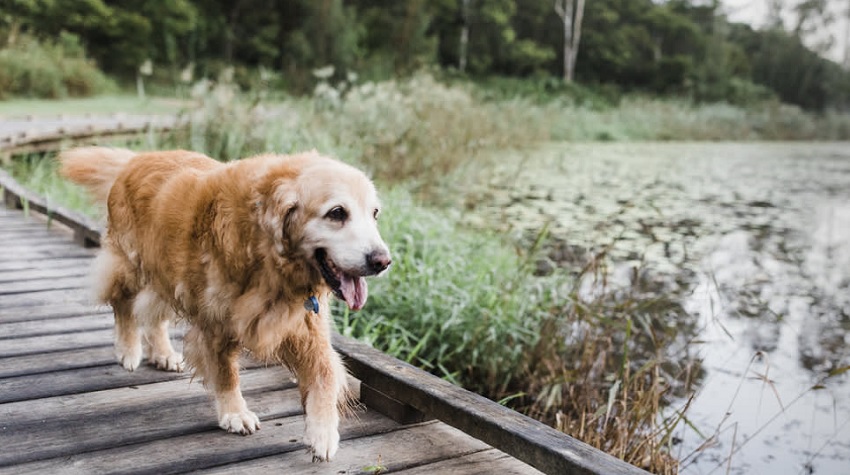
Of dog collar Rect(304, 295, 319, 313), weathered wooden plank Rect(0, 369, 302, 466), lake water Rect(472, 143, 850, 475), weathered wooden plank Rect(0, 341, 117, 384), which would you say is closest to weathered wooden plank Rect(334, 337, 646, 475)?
weathered wooden plank Rect(0, 369, 302, 466)

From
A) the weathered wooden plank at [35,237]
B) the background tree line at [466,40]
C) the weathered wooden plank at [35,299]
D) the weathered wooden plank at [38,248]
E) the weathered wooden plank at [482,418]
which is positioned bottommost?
the weathered wooden plank at [35,237]

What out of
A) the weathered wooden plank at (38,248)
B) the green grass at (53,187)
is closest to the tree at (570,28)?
the green grass at (53,187)

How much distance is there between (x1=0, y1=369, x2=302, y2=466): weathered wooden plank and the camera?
205 cm

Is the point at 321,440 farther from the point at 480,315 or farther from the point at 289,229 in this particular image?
the point at 480,315

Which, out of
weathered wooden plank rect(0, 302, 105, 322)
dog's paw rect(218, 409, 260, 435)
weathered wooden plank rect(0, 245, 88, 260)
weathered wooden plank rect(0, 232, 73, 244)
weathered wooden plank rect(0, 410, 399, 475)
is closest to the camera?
weathered wooden plank rect(0, 410, 399, 475)

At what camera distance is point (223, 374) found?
2.20 m

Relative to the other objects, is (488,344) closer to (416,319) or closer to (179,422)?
(416,319)

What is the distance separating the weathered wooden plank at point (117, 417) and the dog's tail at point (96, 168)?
2.84 ft

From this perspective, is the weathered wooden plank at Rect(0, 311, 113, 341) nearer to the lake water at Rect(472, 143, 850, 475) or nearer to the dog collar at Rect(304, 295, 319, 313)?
the dog collar at Rect(304, 295, 319, 313)

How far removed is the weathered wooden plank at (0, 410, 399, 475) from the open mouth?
477mm

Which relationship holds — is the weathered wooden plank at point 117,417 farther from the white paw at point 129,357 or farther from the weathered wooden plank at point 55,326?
the weathered wooden plank at point 55,326

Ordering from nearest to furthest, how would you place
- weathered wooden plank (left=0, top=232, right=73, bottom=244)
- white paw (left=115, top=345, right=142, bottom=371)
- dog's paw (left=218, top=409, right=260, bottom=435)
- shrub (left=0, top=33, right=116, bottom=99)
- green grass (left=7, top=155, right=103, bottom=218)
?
dog's paw (left=218, top=409, right=260, bottom=435), white paw (left=115, top=345, right=142, bottom=371), weathered wooden plank (left=0, top=232, right=73, bottom=244), green grass (left=7, top=155, right=103, bottom=218), shrub (left=0, top=33, right=116, bottom=99)

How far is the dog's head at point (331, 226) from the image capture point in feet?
6.26

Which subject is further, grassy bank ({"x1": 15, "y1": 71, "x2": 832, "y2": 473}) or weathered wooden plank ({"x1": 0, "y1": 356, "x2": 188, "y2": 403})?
grassy bank ({"x1": 15, "y1": 71, "x2": 832, "y2": 473})
